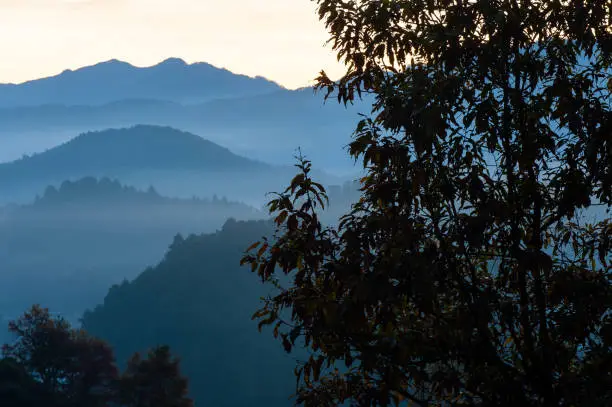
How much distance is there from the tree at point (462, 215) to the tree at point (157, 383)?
27617 millimetres

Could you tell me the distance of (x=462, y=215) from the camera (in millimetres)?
6035

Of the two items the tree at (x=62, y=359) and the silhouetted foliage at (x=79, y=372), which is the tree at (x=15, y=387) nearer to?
the silhouetted foliage at (x=79, y=372)

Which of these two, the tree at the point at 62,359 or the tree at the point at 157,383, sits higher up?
the tree at the point at 62,359

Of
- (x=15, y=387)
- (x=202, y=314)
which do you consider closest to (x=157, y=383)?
(x=15, y=387)

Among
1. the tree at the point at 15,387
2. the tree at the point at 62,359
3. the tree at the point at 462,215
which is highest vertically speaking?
the tree at the point at 62,359

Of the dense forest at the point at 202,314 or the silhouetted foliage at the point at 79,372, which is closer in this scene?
the silhouetted foliage at the point at 79,372

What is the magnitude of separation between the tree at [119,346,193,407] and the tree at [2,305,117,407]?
416cm

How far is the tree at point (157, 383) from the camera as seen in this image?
33.0 metres

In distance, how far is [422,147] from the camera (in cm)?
586

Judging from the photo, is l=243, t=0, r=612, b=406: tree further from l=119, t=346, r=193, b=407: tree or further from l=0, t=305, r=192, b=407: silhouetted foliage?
l=0, t=305, r=192, b=407: silhouetted foliage

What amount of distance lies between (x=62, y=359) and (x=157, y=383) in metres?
7.75

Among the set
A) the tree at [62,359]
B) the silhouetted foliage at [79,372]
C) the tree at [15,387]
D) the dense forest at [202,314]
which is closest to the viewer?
the tree at [15,387]

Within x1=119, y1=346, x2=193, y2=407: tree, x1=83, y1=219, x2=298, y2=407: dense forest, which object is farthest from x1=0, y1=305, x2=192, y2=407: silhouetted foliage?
x1=83, y1=219, x2=298, y2=407: dense forest

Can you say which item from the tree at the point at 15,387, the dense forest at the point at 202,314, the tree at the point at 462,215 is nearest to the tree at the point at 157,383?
the tree at the point at 15,387
